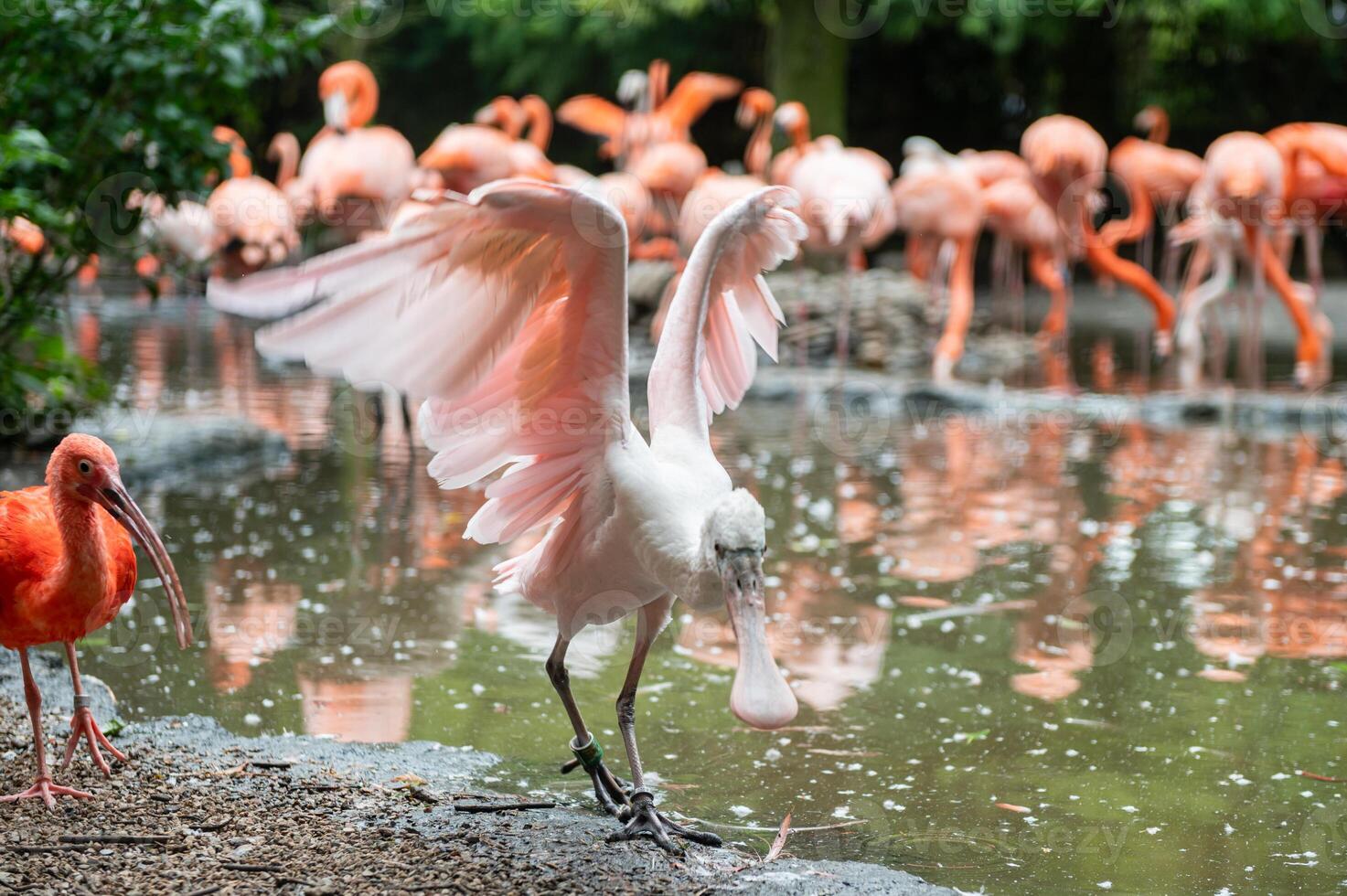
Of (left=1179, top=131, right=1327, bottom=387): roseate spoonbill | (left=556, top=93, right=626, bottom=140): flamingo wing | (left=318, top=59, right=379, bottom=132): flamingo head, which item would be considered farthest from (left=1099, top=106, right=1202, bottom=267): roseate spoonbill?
(left=318, top=59, right=379, bottom=132): flamingo head

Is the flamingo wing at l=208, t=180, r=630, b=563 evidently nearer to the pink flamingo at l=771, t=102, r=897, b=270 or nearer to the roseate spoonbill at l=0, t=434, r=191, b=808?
the roseate spoonbill at l=0, t=434, r=191, b=808

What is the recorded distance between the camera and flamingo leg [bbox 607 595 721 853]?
3064 millimetres

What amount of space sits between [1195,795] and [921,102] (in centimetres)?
1860

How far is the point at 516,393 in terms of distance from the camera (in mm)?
3311

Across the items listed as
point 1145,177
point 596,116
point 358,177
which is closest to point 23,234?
point 358,177

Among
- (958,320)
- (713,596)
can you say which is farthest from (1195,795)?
(958,320)

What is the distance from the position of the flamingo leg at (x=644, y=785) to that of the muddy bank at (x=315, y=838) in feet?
0.15

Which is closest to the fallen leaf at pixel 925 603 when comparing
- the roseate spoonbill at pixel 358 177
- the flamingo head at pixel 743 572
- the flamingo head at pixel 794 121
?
the flamingo head at pixel 743 572

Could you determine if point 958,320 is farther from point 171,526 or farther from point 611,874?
point 611,874

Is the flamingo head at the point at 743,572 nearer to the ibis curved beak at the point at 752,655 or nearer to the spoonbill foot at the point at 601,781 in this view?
the ibis curved beak at the point at 752,655

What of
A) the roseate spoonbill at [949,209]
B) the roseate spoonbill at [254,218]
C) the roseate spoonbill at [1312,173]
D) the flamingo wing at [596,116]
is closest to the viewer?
the roseate spoonbill at [1312,173]

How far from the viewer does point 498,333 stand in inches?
124

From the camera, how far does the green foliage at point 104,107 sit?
5922mm

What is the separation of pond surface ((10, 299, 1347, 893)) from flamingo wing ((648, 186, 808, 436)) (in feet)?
3.12
